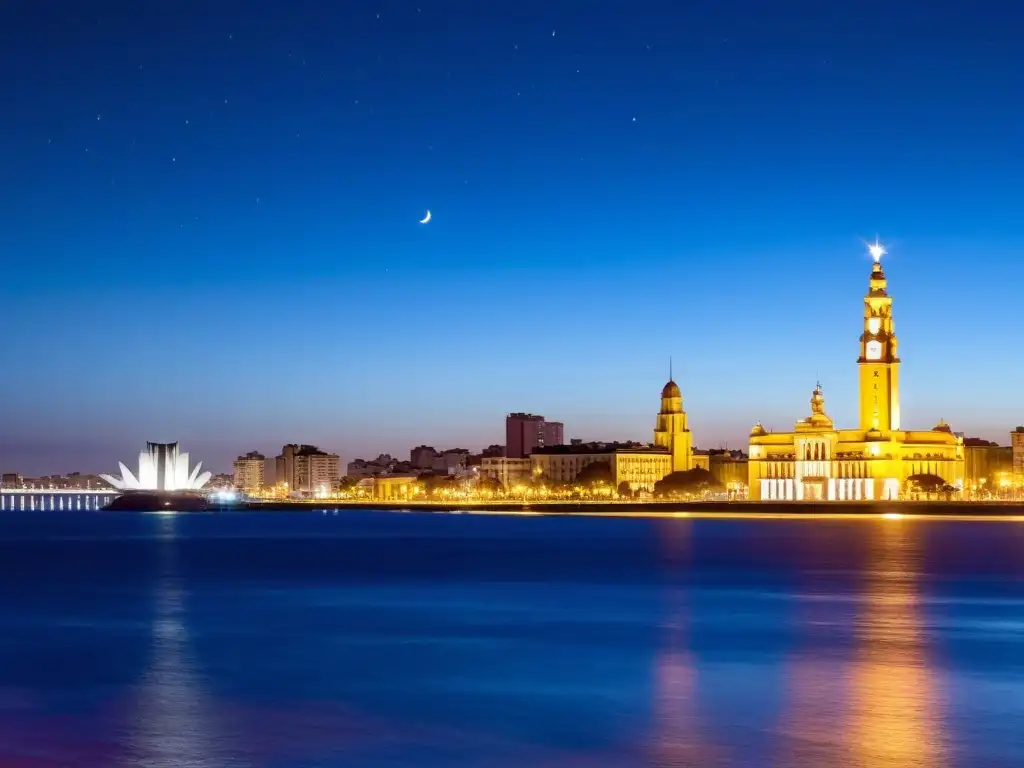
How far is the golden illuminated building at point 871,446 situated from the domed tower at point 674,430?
30.0 m

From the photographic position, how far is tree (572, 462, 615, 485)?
172125 millimetres

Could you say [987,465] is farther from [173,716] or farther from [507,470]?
[173,716]

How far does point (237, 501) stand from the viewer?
177500 mm

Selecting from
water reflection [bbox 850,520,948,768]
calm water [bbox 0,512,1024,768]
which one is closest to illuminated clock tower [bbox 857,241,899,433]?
calm water [bbox 0,512,1024,768]

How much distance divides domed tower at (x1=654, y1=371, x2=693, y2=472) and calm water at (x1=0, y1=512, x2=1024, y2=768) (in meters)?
116

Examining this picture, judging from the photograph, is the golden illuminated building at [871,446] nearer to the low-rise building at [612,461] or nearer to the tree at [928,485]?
the tree at [928,485]

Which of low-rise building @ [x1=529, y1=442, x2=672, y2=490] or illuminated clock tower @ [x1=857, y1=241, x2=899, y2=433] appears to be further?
low-rise building @ [x1=529, y1=442, x2=672, y2=490]

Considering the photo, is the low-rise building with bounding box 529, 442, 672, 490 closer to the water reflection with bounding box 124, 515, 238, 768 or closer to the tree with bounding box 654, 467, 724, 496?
the tree with bounding box 654, 467, 724, 496

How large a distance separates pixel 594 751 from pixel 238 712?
5235 millimetres

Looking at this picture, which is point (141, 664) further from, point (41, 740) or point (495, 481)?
point (495, 481)

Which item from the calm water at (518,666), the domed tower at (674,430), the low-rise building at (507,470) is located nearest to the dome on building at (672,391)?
the domed tower at (674,430)

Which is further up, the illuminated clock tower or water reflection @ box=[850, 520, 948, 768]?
the illuminated clock tower

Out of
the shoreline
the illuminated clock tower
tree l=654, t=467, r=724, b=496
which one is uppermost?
the illuminated clock tower

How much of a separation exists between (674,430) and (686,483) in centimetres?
1441
